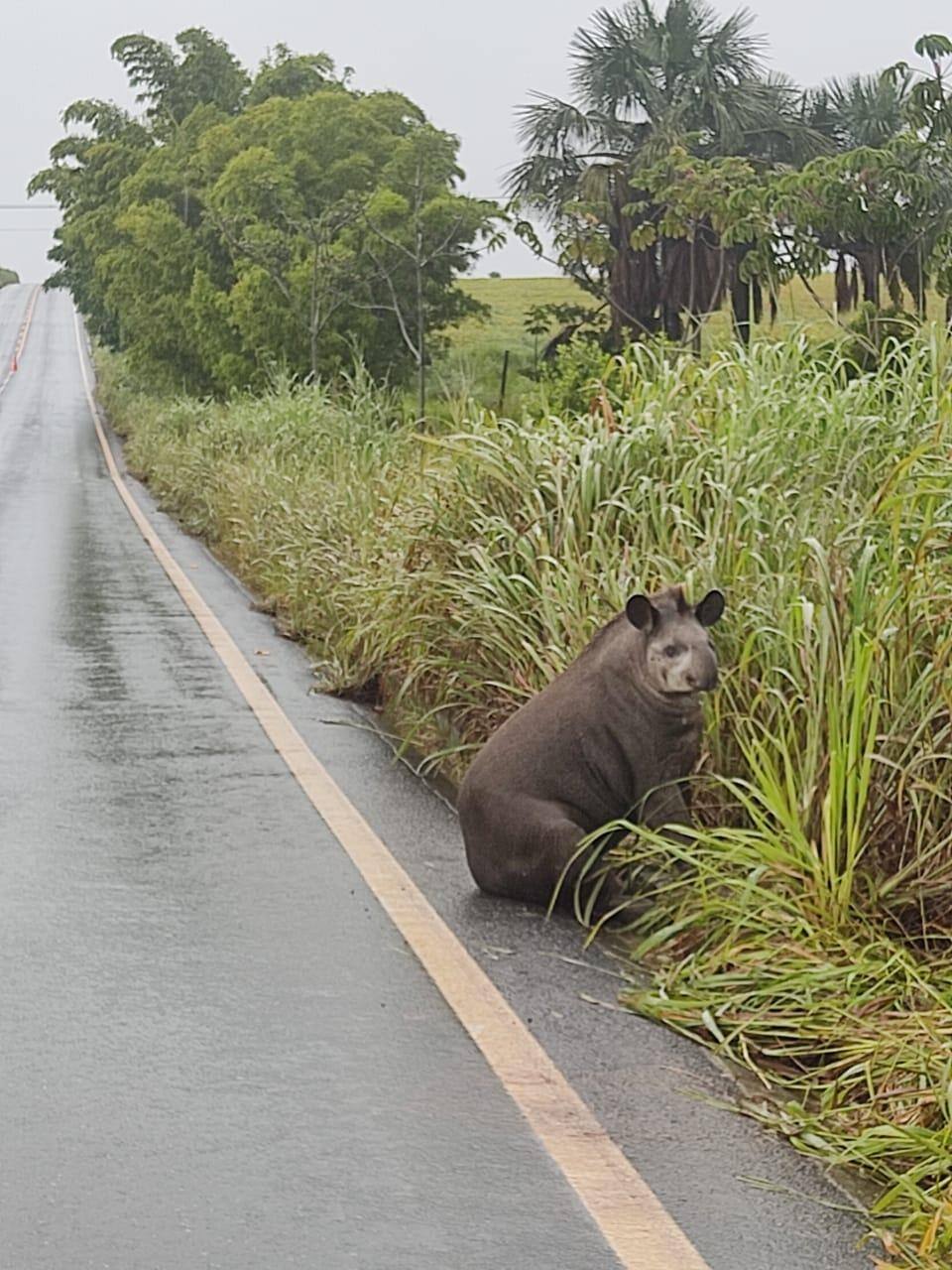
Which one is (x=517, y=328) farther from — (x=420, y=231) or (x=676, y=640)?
(x=676, y=640)

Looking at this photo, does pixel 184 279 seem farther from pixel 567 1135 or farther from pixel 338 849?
pixel 567 1135

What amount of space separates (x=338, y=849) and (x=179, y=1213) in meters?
3.50

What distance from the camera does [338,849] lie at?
24.6 feet

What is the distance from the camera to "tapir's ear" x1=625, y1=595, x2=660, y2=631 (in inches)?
243

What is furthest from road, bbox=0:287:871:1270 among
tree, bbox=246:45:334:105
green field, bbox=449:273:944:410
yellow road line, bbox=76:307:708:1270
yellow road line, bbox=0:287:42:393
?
yellow road line, bbox=0:287:42:393

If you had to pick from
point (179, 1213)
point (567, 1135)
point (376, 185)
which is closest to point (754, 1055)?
point (567, 1135)

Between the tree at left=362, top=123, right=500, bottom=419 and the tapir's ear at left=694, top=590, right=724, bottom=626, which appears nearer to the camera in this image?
the tapir's ear at left=694, top=590, right=724, bottom=626

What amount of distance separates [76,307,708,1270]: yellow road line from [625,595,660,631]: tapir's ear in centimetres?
112

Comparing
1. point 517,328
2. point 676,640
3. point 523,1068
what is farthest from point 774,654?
point 517,328

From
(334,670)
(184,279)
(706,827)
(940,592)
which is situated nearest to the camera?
(940,592)

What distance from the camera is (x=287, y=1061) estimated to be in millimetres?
5035

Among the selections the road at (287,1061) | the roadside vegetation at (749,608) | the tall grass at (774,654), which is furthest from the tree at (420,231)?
the road at (287,1061)

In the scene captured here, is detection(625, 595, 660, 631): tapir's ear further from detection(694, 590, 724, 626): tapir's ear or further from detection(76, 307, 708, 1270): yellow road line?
detection(76, 307, 708, 1270): yellow road line

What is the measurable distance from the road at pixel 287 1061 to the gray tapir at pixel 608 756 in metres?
0.27
